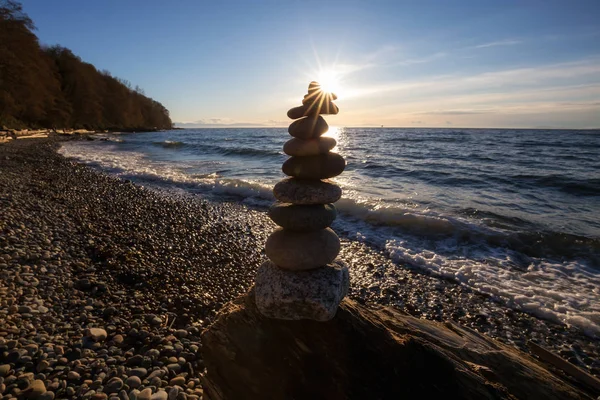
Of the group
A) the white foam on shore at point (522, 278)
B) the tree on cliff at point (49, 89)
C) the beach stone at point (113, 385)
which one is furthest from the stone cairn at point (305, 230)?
the tree on cliff at point (49, 89)

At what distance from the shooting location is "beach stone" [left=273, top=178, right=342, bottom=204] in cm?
382

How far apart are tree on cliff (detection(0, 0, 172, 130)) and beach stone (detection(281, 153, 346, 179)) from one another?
199ft

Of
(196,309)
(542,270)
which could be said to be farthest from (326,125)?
(542,270)

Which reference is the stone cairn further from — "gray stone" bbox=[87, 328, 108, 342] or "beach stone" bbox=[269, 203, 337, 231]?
"gray stone" bbox=[87, 328, 108, 342]

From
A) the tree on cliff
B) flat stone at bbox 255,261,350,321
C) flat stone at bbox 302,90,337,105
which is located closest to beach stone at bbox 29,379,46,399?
flat stone at bbox 255,261,350,321

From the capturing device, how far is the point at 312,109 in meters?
3.91

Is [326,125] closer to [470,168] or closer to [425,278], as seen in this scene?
[425,278]

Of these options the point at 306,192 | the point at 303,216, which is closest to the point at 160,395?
the point at 303,216

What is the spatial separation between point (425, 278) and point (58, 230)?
32.1ft

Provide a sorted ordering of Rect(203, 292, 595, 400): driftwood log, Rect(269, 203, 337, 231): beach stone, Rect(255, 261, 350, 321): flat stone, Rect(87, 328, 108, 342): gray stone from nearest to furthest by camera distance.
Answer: Rect(203, 292, 595, 400): driftwood log
Rect(255, 261, 350, 321): flat stone
Rect(269, 203, 337, 231): beach stone
Rect(87, 328, 108, 342): gray stone

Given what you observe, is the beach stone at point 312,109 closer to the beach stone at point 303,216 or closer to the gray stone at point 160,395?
the beach stone at point 303,216

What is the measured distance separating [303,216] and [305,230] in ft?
0.66

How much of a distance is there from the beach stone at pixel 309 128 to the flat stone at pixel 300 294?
1652 millimetres

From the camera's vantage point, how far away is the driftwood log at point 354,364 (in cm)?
290
